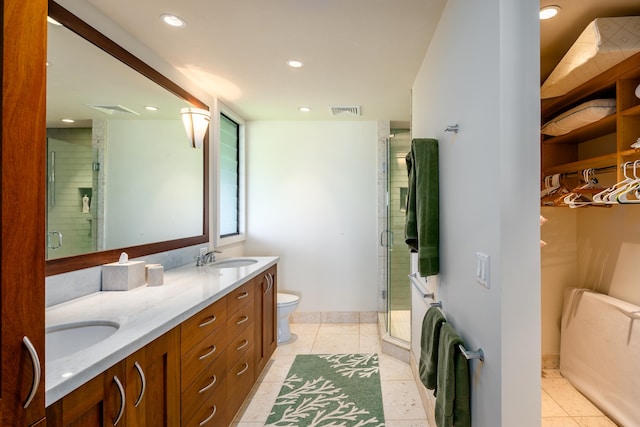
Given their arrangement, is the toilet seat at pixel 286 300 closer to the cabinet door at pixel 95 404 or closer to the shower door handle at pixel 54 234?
the shower door handle at pixel 54 234

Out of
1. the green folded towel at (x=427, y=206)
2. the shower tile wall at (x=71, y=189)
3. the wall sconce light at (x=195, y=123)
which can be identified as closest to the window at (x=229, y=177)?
the wall sconce light at (x=195, y=123)

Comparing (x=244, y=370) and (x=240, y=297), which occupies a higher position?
(x=240, y=297)

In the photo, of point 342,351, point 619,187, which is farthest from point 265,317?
point 619,187

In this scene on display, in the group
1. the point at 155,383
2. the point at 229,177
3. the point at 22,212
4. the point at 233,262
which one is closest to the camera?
the point at 22,212

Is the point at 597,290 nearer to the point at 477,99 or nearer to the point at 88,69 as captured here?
Result: the point at 477,99

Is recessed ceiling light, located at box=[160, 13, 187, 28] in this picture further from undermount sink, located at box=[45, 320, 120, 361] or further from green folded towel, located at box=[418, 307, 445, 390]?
green folded towel, located at box=[418, 307, 445, 390]

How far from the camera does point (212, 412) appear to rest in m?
1.68

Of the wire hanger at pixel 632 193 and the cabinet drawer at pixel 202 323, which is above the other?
the wire hanger at pixel 632 193

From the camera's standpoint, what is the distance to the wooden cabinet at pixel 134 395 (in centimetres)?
89

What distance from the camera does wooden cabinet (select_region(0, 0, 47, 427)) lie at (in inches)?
24.7

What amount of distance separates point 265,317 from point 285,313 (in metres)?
0.59

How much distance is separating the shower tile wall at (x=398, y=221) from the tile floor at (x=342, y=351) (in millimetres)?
535

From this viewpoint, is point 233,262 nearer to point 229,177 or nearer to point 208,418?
point 229,177

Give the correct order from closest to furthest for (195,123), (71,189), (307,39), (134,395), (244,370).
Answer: (134,395), (71,189), (307,39), (244,370), (195,123)
